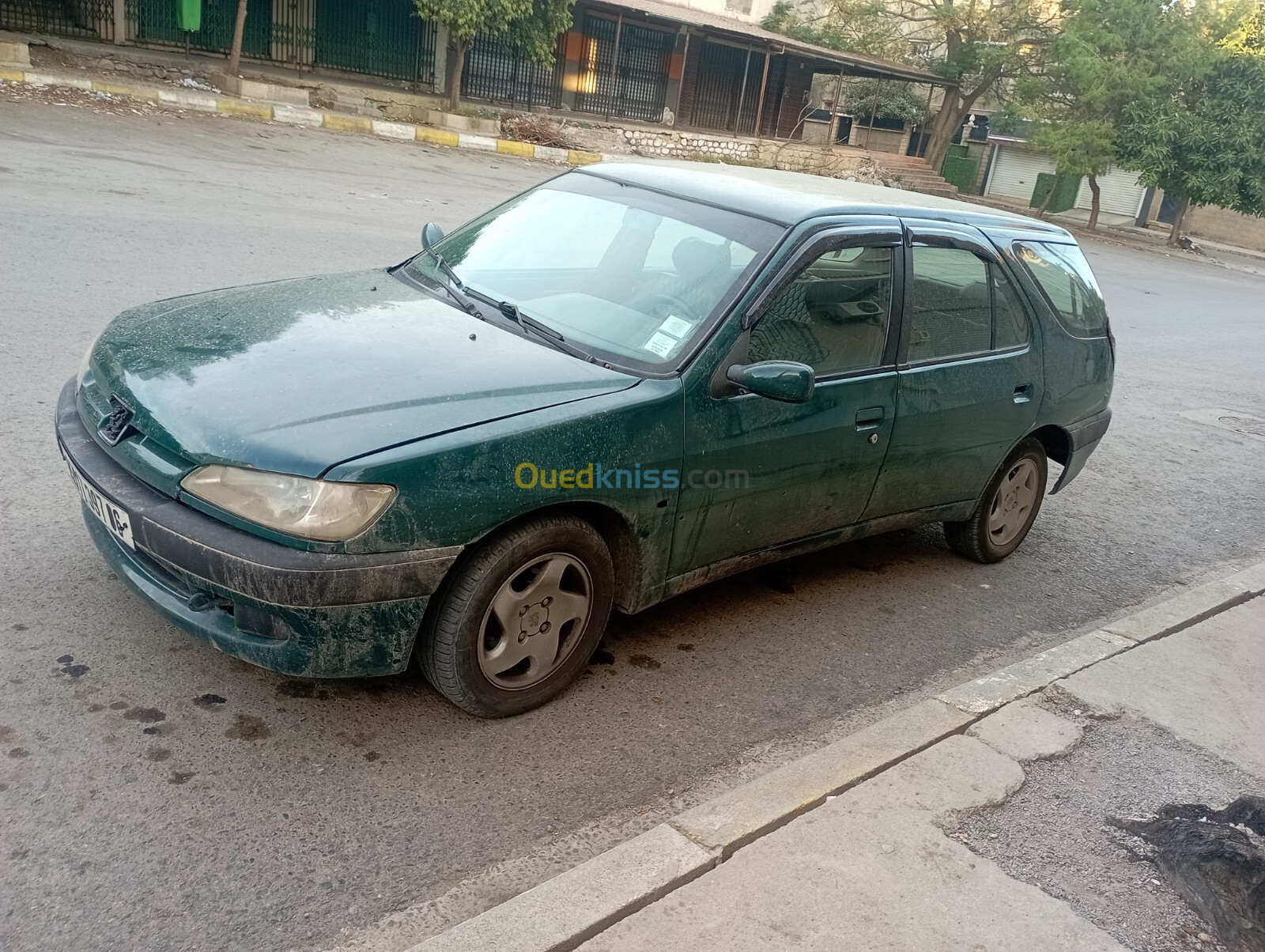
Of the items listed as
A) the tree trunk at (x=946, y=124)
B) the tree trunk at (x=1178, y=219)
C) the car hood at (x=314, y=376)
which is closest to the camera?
the car hood at (x=314, y=376)

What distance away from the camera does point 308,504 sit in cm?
285

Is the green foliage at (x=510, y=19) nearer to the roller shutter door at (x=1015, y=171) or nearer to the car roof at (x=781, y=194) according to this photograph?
the car roof at (x=781, y=194)

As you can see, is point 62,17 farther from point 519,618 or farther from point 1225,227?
point 1225,227

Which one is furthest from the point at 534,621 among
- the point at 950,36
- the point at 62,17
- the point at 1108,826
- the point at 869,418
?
the point at 950,36

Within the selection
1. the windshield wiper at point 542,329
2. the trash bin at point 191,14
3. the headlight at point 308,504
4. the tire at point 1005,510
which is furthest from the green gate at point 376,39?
the headlight at point 308,504

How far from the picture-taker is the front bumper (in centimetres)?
286

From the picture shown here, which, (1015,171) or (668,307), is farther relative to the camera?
(1015,171)

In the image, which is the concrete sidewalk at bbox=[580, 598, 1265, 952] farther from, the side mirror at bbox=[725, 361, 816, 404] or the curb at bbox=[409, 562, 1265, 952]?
the side mirror at bbox=[725, 361, 816, 404]

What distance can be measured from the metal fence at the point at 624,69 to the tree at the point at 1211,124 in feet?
44.0

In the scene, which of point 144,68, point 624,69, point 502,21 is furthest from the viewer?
point 624,69

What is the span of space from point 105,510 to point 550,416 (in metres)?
1.34

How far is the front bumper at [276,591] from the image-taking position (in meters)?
2.86

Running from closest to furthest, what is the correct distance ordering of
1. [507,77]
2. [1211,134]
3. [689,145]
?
1. [507,77]
2. [1211,134]
3. [689,145]

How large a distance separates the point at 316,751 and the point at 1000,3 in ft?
122
